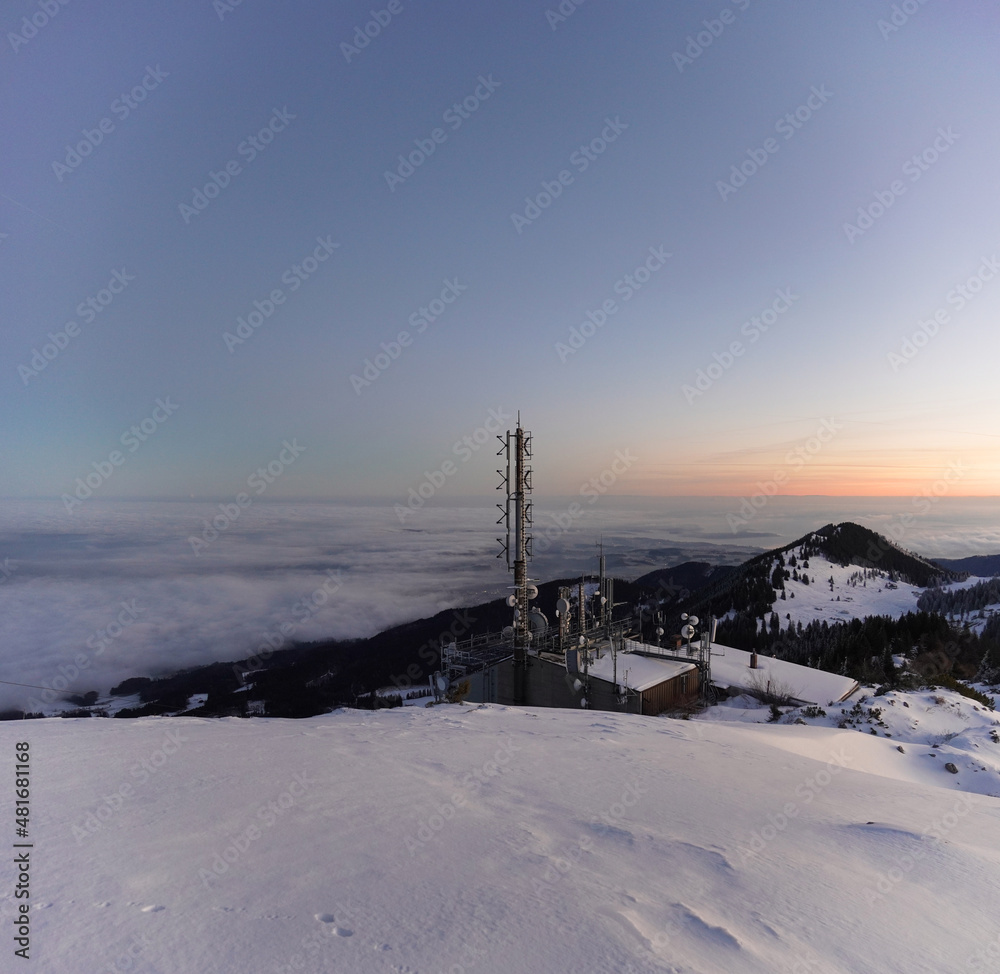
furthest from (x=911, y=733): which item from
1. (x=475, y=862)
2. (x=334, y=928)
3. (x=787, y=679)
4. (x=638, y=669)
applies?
(x=334, y=928)

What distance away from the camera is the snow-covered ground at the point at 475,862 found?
3.16m

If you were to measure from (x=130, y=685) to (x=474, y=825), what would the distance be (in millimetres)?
97261

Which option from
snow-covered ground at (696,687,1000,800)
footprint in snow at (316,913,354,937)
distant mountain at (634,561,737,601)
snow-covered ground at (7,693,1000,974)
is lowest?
distant mountain at (634,561,737,601)

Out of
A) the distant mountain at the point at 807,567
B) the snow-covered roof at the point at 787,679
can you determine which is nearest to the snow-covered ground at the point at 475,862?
the snow-covered roof at the point at 787,679

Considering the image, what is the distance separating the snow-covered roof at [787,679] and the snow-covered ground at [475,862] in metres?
22.4

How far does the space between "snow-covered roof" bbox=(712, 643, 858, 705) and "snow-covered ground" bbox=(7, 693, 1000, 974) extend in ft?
73.6

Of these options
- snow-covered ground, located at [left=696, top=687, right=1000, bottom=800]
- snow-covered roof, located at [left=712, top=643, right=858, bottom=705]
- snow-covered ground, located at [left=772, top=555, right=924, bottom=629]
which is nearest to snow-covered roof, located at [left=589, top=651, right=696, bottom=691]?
snow-covered ground, located at [left=696, top=687, right=1000, bottom=800]

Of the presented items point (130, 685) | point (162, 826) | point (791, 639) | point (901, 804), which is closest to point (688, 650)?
point (901, 804)

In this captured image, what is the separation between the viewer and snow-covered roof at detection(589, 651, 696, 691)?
23.7m

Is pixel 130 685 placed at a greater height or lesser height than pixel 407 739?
lesser

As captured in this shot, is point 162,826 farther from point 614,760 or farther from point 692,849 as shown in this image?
point 614,760

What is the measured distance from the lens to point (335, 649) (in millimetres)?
102562

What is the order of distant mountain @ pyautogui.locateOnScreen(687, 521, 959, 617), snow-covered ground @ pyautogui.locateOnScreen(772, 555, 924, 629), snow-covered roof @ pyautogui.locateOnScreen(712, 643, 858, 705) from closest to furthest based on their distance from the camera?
snow-covered roof @ pyautogui.locateOnScreen(712, 643, 858, 705)
snow-covered ground @ pyautogui.locateOnScreen(772, 555, 924, 629)
distant mountain @ pyautogui.locateOnScreen(687, 521, 959, 617)

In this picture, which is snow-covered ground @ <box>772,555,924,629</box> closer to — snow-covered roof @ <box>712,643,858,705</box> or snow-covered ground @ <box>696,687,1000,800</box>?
snow-covered roof @ <box>712,643,858,705</box>
